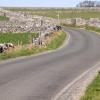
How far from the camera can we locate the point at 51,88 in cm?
1802

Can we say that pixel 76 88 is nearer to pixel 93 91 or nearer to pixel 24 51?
pixel 93 91

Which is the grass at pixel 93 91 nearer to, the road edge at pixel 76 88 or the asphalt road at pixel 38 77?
the road edge at pixel 76 88

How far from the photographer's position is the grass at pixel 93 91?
49.8 ft

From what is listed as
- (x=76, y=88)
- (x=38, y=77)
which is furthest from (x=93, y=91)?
(x=38, y=77)

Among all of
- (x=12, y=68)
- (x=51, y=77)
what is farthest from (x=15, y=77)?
(x=12, y=68)

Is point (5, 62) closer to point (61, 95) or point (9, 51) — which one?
point (9, 51)

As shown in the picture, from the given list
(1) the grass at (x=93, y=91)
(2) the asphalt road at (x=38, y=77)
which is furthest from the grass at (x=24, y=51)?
(1) the grass at (x=93, y=91)

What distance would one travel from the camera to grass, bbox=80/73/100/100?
49.8 feet

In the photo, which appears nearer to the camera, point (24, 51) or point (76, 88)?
point (76, 88)

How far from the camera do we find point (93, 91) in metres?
16.6

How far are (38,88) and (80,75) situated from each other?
18.3ft

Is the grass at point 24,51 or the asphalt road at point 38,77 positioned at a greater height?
the asphalt road at point 38,77

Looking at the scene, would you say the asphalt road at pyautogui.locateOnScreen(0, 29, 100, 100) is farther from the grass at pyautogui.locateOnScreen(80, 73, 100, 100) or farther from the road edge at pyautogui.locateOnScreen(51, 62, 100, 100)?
the grass at pyautogui.locateOnScreen(80, 73, 100, 100)

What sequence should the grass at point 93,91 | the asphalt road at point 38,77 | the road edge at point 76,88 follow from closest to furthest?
the grass at point 93,91 < the road edge at point 76,88 < the asphalt road at point 38,77
